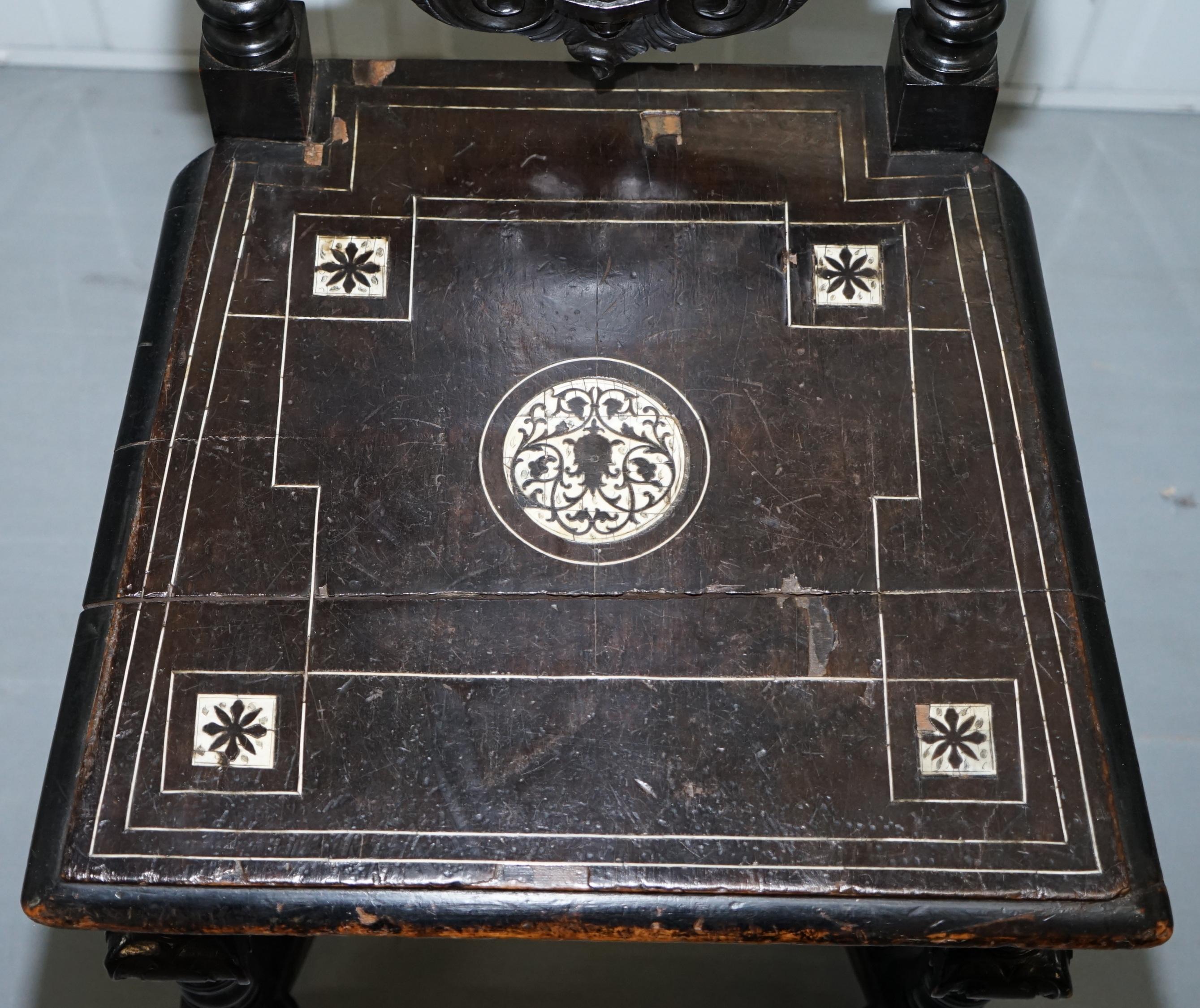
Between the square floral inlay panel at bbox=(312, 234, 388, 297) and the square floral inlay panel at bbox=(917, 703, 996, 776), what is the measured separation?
0.83 metres

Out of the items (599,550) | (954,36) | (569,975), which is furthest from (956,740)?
(954,36)

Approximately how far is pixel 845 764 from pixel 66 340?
1.54 m

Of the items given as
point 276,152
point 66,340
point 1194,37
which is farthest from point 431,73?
point 1194,37

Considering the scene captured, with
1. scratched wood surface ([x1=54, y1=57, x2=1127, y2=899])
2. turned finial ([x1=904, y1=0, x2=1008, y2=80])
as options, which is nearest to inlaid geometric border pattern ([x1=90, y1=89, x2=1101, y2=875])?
scratched wood surface ([x1=54, y1=57, x2=1127, y2=899])

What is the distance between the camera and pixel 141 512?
1616mm

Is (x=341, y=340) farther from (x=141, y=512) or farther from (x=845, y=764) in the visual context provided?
(x=845, y=764)

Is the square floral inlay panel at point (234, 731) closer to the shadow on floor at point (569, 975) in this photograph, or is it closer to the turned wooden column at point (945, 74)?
the shadow on floor at point (569, 975)

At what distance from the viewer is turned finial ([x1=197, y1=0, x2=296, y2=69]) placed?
177cm

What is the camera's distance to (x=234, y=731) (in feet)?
4.95

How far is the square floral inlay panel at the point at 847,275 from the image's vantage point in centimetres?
176

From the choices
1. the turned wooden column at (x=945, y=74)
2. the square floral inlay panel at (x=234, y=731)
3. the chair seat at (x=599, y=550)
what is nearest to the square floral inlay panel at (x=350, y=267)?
the chair seat at (x=599, y=550)

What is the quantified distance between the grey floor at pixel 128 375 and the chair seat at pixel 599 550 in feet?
1.96

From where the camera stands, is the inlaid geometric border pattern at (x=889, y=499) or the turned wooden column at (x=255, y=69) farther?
the turned wooden column at (x=255, y=69)

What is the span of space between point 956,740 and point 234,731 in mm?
765
